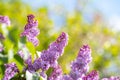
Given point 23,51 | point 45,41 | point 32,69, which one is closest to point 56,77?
point 32,69

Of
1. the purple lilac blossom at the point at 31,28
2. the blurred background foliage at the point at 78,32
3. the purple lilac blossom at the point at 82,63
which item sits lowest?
the purple lilac blossom at the point at 82,63

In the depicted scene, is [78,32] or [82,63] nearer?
[82,63]

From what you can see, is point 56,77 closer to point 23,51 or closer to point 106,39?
point 23,51

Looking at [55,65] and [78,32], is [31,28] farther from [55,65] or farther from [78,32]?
[78,32]

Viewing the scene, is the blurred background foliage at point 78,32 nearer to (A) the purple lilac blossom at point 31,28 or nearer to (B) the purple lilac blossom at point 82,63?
(A) the purple lilac blossom at point 31,28

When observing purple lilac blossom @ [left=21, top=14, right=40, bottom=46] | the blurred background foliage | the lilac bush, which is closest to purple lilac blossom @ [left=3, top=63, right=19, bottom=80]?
the lilac bush

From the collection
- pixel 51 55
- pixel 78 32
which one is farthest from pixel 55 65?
pixel 78 32

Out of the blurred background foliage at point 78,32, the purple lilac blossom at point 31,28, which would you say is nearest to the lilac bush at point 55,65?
the purple lilac blossom at point 31,28

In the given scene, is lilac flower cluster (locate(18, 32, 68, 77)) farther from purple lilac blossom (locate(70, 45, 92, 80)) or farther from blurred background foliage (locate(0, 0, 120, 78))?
blurred background foliage (locate(0, 0, 120, 78))

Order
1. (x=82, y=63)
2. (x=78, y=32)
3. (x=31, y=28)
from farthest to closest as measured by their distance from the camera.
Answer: (x=78, y=32) < (x=31, y=28) < (x=82, y=63)
